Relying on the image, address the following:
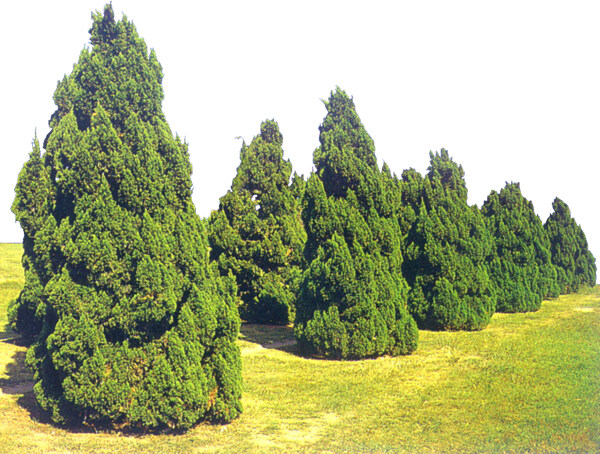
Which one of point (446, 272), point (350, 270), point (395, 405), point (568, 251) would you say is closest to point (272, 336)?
point (350, 270)

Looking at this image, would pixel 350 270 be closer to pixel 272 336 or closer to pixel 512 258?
pixel 272 336

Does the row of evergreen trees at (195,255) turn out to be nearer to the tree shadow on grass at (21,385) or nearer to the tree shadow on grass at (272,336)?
the tree shadow on grass at (21,385)

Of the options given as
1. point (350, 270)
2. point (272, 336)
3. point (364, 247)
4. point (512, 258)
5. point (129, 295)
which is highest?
point (512, 258)

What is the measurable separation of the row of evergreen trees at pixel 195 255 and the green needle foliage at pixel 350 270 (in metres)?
0.05

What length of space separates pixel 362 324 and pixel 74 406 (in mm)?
7837

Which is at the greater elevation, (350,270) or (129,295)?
(350,270)

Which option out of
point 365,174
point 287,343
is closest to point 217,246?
point 287,343

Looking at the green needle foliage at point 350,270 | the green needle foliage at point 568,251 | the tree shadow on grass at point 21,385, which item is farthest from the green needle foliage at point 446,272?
the green needle foliage at point 568,251

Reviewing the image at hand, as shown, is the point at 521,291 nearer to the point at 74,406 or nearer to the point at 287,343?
the point at 287,343

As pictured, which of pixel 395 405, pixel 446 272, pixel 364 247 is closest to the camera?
pixel 395 405

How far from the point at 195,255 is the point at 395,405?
4912mm

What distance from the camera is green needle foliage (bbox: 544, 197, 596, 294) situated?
1331 inches

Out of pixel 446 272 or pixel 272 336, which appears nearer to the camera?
pixel 272 336

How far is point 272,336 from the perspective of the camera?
738 inches
